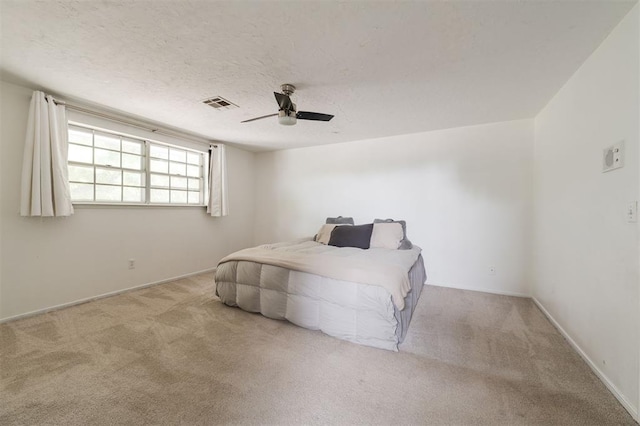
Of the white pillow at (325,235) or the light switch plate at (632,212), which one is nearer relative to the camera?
the light switch plate at (632,212)

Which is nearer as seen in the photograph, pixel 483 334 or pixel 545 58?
pixel 545 58

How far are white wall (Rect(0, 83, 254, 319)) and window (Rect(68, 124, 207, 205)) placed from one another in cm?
21

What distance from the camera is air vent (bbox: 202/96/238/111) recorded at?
8.94ft

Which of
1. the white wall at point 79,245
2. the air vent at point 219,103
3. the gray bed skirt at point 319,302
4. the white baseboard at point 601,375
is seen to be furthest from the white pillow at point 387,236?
the white wall at point 79,245

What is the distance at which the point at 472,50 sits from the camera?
185cm

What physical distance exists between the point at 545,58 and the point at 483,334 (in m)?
2.31

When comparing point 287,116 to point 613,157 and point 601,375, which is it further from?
point 601,375

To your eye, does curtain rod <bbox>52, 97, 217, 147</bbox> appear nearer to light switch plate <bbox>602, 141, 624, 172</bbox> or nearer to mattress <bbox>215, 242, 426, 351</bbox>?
mattress <bbox>215, 242, 426, 351</bbox>

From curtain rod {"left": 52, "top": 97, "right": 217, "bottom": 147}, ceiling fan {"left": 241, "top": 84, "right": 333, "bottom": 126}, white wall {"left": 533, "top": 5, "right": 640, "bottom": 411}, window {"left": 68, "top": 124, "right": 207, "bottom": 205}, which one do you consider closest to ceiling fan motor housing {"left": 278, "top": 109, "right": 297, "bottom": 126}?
ceiling fan {"left": 241, "top": 84, "right": 333, "bottom": 126}

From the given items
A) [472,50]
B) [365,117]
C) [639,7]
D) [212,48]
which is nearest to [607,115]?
[639,7]

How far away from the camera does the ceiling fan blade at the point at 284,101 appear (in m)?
2.18

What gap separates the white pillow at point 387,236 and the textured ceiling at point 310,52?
1.48 meters

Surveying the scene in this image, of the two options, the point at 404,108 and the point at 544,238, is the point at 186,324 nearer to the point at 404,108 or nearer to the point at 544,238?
the point at 404,108

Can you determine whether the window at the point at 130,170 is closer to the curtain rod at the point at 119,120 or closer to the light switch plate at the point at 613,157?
the curtain rod at the point at 119,120
